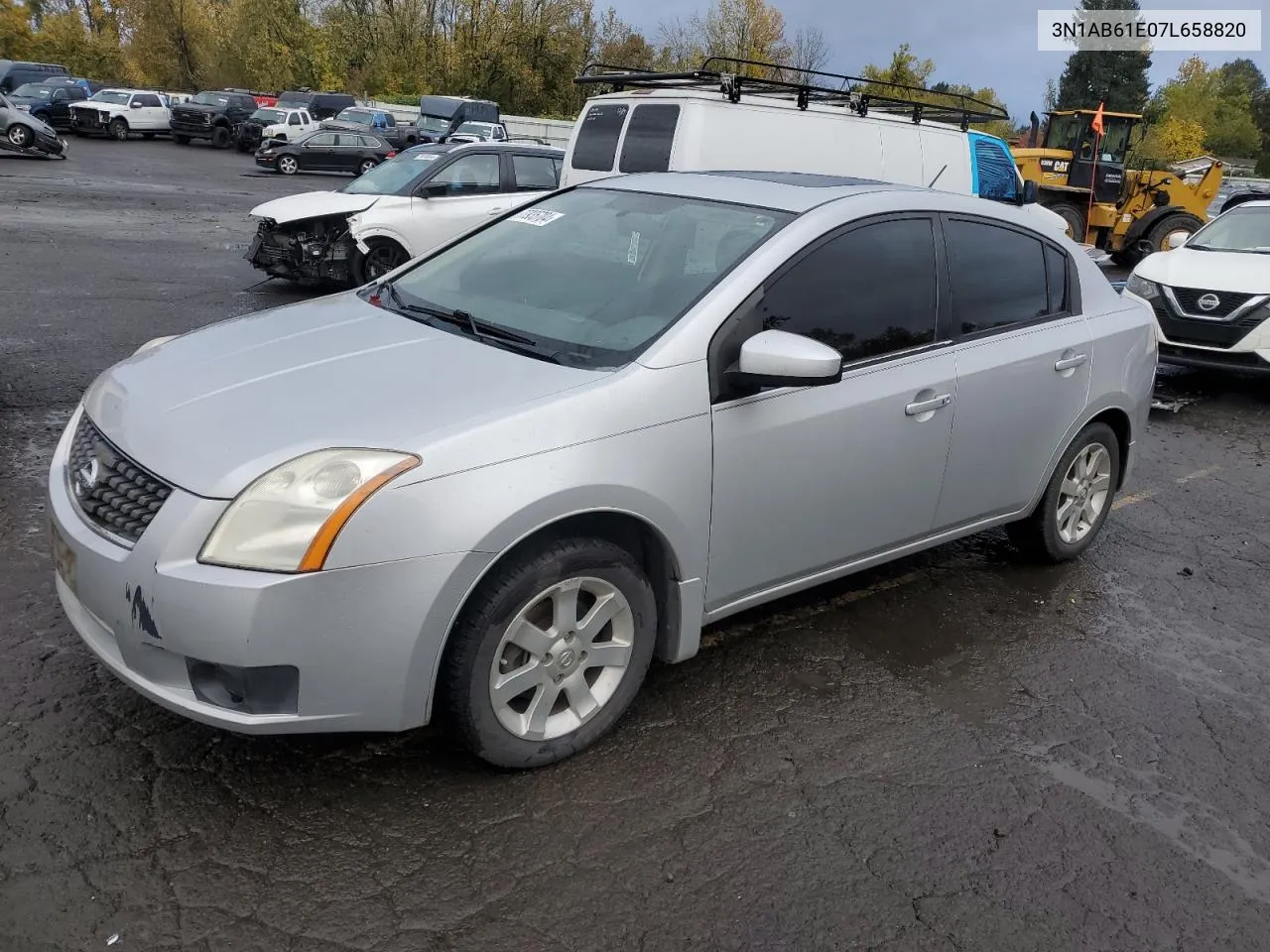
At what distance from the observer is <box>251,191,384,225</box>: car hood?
1052 centimetres

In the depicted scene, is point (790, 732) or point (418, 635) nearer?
point (418, 635)

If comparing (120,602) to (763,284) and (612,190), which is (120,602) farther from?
(612,190)

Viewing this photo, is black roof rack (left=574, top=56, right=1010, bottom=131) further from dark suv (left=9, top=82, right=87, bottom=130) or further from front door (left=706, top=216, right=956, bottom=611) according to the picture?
dark suv (left=9, top=82, right=87, bottom=130)

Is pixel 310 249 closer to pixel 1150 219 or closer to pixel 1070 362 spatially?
pixel 1070 362

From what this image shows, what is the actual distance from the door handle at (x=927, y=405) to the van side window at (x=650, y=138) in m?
5.72

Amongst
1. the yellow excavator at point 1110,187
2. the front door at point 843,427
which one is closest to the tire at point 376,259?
the front door at point 843,427

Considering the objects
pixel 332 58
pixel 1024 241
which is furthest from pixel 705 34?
pixel 1024 241

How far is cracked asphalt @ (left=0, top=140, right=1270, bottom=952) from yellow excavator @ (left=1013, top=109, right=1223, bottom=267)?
601 inches

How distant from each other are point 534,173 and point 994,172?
5.40 metres

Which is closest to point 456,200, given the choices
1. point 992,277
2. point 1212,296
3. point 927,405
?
point 1212,296

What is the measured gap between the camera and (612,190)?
170 inches

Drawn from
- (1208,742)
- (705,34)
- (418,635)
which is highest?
(705,34)

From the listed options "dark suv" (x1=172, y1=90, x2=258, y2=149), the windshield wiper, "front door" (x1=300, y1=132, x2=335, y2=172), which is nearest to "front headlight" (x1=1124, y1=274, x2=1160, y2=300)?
the windshield wiper

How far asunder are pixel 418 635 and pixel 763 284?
A: 1631 millimetres
